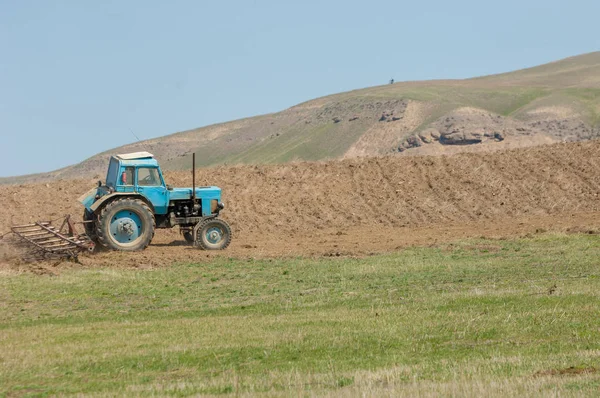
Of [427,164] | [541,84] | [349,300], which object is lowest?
[349,300]

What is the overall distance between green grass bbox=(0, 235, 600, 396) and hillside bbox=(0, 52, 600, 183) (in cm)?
6250

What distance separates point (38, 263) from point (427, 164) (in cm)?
2301

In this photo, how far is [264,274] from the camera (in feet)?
74.3

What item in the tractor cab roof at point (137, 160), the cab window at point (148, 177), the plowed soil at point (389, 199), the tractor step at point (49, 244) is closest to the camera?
the tractor step at point (49, 244)

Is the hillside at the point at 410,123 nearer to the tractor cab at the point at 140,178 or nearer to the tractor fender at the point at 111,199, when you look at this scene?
the tractor cab at the point at 140,178

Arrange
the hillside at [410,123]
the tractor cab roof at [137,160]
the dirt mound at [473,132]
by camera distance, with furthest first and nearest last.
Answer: the hillside at [410,123], the dirt mound at [473,132], the tractor cab roof at [137,160]

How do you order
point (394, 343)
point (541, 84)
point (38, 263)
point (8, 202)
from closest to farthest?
point (394, 343) → point (38, 263) → point (8, 202) → point (541, 84)

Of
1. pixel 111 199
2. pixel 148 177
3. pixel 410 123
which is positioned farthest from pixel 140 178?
pixel 410 123

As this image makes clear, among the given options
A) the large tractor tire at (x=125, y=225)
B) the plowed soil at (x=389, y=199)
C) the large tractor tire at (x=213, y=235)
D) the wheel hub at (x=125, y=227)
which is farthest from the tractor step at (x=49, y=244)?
the plowed soil at (x=389, y=199)

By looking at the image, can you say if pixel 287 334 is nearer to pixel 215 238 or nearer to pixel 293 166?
pixel 215 238

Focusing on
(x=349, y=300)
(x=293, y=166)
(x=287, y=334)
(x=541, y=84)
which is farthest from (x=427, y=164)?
(x=541, y=84)

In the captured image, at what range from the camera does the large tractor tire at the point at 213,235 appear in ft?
90.7

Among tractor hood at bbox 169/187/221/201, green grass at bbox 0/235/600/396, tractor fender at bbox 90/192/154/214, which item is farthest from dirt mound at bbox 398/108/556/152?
green grass at bbox 0/235/600/396

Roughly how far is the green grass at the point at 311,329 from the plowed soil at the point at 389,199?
7.23 m
